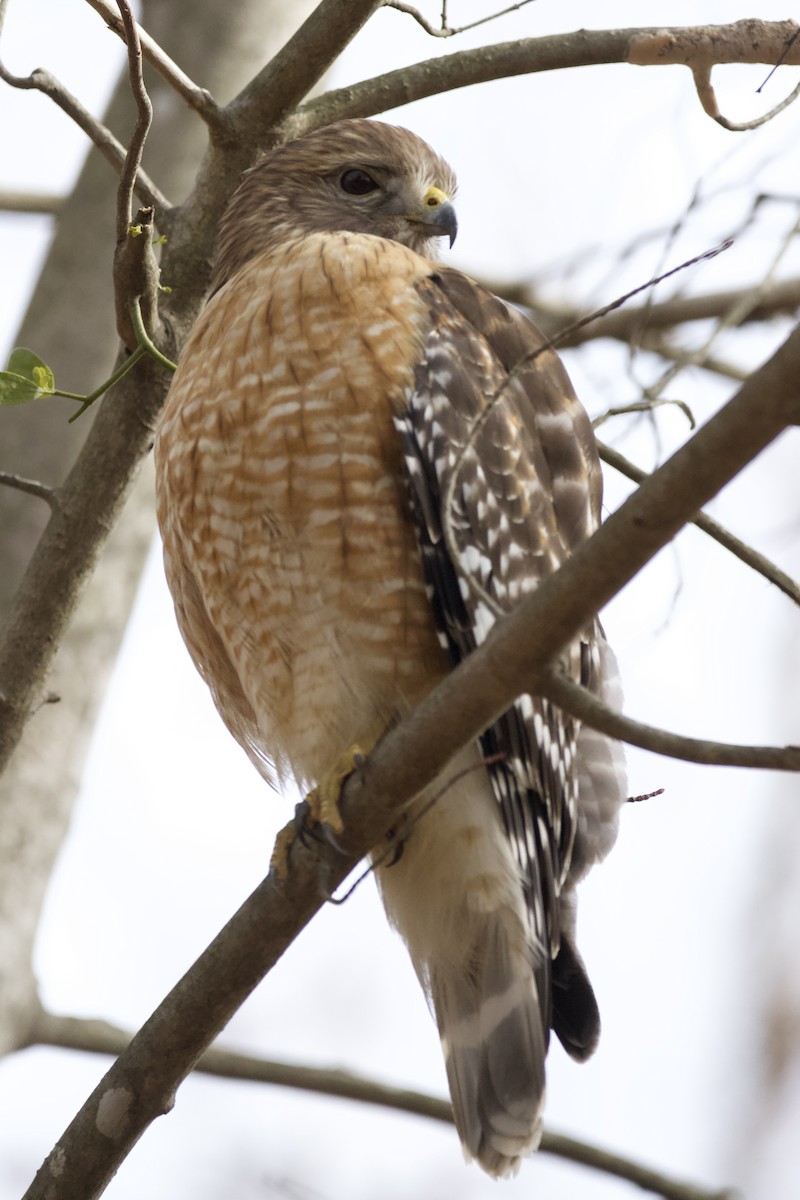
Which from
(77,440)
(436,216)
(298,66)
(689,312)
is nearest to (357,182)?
(436,216)

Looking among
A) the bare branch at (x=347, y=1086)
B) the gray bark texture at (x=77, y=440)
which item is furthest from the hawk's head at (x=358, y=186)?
the bare branch at (x=347, y=1086)

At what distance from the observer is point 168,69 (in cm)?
406

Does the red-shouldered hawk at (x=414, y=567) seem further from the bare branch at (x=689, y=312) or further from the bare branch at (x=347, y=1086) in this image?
the bare branch at (x=689, y=312)

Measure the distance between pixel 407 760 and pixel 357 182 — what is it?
284 centimetres

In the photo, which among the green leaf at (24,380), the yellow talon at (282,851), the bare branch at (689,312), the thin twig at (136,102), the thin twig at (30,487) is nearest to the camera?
the thin twig at (136,102)

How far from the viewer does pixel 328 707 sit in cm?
386

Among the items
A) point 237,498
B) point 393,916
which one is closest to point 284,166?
point 237,498

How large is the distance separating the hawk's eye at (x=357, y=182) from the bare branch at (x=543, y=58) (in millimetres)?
696

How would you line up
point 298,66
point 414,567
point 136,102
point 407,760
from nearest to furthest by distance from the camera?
point 407,760, point 136,102, point 414,567, point 298,66

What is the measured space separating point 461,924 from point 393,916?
26cm

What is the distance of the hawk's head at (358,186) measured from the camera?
16.5 feet

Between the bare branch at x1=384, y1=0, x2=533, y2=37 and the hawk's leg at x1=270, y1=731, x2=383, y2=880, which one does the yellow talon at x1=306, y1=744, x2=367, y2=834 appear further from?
the bare branch at x1=384, y1=0, x2=533, y2=37

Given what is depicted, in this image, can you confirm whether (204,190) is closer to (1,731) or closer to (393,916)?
(1,731)

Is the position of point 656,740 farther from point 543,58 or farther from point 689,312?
point 689,312
